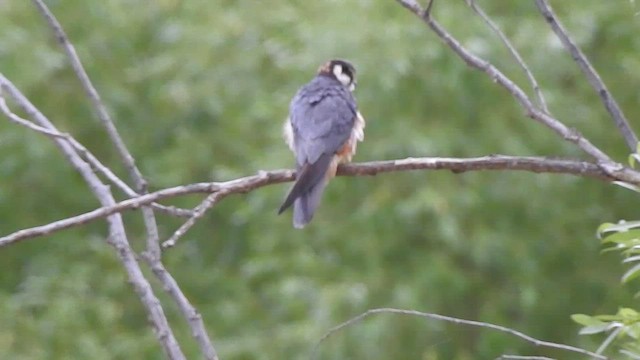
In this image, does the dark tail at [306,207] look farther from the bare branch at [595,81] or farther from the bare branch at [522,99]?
the bare branch at [595,81]

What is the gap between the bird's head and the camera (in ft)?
13.6

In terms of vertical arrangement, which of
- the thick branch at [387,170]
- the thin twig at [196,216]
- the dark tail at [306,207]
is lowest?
the dark tail at [306,207]

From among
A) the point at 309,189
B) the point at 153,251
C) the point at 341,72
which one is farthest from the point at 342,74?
the point at 153,251

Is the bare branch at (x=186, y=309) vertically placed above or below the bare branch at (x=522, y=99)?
below

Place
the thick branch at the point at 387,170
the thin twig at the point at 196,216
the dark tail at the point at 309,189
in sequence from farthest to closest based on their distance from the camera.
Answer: the dark tail at the point at 309,189
the thin twig at the point at 196,216
the thick branch at the point at 387,170

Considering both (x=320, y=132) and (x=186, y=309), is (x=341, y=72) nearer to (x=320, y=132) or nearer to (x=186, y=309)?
(x=320, y=132)

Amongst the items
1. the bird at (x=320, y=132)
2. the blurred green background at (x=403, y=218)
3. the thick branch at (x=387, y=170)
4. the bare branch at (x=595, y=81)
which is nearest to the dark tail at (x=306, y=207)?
the bird at (x=320, y=132)

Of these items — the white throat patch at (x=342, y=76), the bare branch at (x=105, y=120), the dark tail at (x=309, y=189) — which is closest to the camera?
the bare branch at (x=105, y=120)

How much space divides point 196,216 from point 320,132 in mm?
1388

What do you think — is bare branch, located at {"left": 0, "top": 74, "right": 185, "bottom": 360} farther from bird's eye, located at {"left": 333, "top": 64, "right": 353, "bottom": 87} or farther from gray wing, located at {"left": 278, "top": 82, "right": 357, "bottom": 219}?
bird's eye, located at {"left": 333, "top": 64, "right": 353, "bottom": 87}

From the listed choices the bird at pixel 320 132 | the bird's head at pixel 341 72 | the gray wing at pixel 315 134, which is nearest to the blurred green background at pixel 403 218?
the bird's head at pixel 341 72

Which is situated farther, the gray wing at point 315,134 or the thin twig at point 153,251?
the gray wing at point 315,134

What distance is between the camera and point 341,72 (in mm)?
4180

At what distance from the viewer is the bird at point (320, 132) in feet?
10.0
